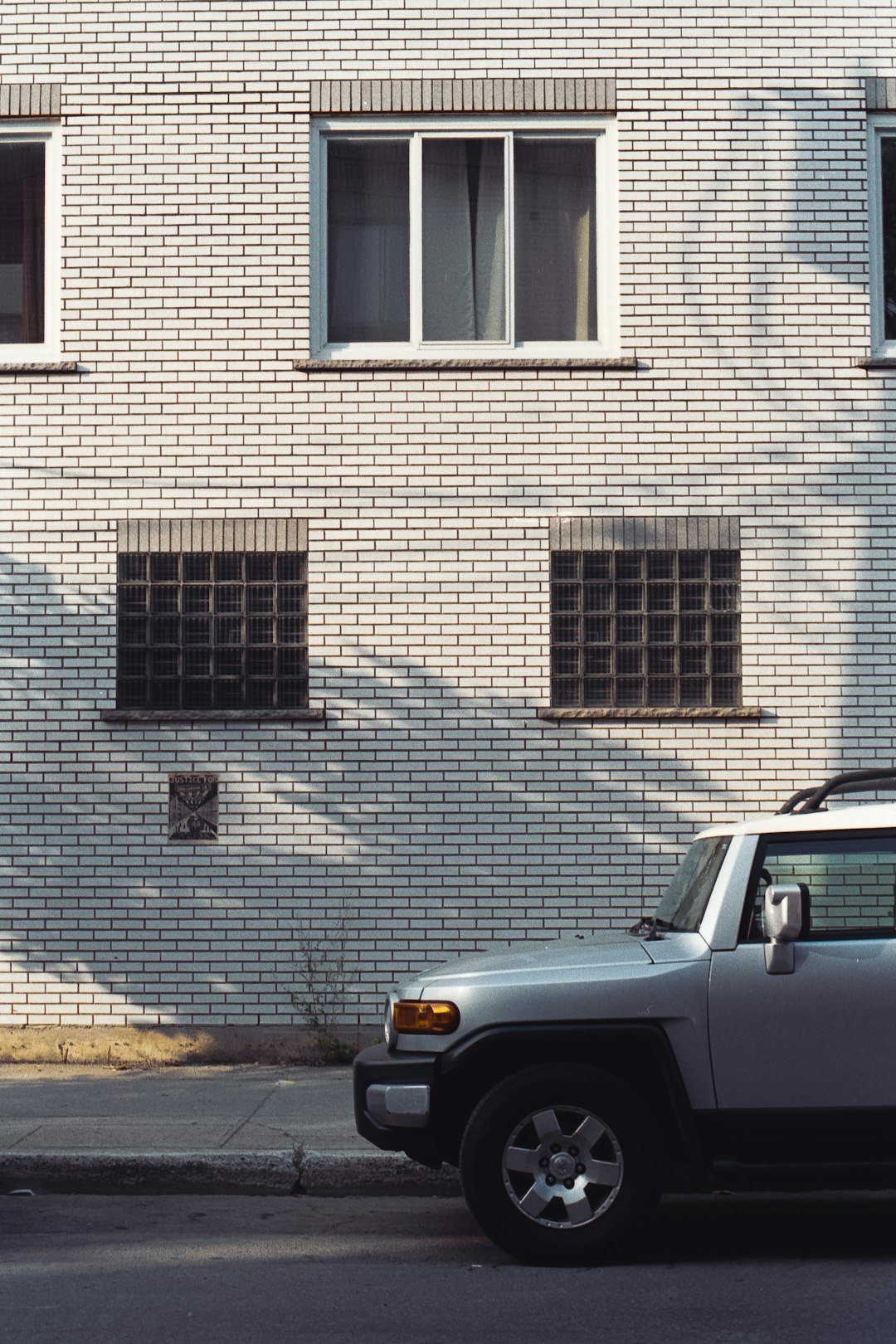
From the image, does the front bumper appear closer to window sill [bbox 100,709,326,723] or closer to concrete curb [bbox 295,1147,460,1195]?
concrete curb [bbox 295,1147,460,1195]

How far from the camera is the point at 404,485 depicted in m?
10.5

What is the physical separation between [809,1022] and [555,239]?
21.9 ft

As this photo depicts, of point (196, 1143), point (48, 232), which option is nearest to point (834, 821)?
point (196, 1143)

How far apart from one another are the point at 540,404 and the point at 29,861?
181 inches

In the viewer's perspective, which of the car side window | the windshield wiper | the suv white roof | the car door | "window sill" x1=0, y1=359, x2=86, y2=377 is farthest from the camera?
"window sill" x1=0, y1=359, x2=86, y2=377

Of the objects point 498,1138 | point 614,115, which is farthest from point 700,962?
point 614,115

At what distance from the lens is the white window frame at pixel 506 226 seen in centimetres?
1071

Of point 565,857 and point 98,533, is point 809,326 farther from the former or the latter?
point 98,533

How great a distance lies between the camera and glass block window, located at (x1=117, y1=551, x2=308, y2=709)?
10477 mm

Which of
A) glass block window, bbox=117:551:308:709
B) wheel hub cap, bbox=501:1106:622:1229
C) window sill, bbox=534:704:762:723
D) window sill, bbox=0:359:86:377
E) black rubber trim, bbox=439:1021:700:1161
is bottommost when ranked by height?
wheel hub cap, bbox=501:1106:622:1229

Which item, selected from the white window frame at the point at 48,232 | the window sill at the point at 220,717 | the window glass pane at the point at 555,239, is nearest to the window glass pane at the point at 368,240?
the window glass pane at the point at 555,239

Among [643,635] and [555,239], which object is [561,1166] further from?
[555,239]

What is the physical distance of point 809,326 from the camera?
418 inches

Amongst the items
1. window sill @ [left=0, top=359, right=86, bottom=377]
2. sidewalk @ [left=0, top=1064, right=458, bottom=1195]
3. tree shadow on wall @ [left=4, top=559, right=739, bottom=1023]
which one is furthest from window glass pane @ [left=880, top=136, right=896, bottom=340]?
sidewalk @ [left=0, top=1064, right=458, bottom=1195]
